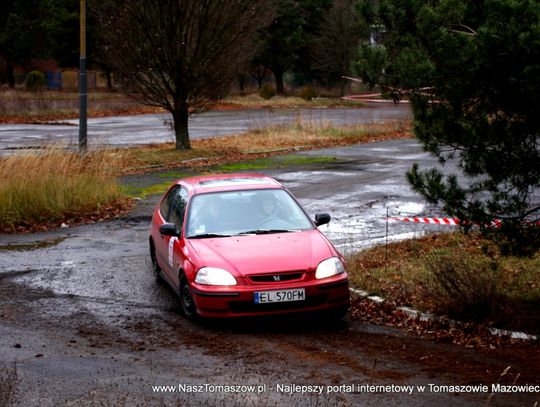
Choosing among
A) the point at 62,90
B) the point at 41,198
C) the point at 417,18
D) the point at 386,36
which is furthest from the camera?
the point at 62,90

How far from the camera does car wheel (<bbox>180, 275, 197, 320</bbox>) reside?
9703mm

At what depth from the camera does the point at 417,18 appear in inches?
343

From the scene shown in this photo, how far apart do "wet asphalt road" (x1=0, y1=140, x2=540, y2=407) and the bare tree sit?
1360 cm

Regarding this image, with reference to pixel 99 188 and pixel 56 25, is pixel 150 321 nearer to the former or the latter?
pixel 99 188

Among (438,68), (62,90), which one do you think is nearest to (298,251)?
(438,68)

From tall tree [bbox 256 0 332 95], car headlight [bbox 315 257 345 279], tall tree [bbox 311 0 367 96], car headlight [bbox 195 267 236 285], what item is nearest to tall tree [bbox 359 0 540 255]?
car headlight [bbox 315 257 345 279]

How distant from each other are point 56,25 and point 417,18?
70601 mm

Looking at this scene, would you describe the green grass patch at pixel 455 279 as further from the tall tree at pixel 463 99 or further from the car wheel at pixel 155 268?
the car wheel at pixel 155 268

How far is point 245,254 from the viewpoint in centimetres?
964

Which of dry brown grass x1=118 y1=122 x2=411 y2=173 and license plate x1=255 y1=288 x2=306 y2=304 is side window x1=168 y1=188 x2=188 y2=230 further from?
dry brown grass x1=118 y1=122 x2=411 y2=173

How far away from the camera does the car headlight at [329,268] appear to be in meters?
9.44

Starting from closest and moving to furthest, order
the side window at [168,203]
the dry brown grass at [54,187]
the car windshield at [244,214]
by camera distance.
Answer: the car windshield at [244,214], the side window at [168,203], the dry brown grass at [54,187]

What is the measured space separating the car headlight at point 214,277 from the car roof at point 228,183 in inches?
71.0

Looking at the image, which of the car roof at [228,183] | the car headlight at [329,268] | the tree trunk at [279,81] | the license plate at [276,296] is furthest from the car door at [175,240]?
the tree trunk at [279,81]
